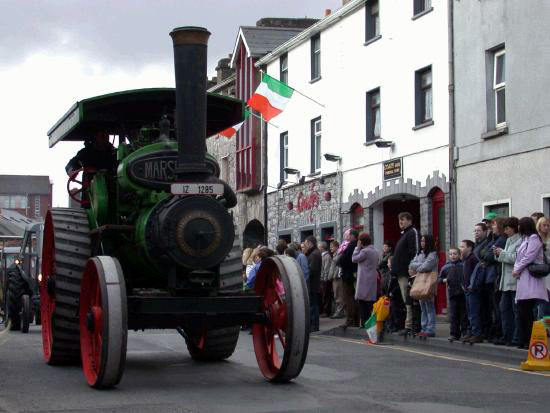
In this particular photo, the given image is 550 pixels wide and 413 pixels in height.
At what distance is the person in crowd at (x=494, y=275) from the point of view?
15.4 m

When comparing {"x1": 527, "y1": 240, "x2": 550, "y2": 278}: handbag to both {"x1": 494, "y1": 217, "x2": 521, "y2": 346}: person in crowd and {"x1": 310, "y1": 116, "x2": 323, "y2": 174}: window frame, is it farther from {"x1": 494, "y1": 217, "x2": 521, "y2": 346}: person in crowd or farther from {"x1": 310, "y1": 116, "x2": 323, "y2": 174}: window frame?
{"x1": 310, "y1": 116, "x2": 323, "y2": 174}: window frame

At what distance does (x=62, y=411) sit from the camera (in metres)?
8.59

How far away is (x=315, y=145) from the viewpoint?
31.2 meters

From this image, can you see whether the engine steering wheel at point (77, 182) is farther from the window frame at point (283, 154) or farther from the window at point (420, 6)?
the window frame at point (283, 154)

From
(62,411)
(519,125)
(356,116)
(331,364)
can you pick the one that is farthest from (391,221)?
(62,411)

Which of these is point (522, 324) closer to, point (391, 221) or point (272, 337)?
point (272, 337)

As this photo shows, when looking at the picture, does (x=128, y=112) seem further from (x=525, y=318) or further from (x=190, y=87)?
(x=525, y=318)

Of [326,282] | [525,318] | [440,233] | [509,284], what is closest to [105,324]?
[525,318]

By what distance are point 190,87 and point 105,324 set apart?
230cm

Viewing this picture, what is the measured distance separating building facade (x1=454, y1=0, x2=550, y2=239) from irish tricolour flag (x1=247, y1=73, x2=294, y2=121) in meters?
7.06

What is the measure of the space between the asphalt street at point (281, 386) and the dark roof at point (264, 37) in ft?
76.1

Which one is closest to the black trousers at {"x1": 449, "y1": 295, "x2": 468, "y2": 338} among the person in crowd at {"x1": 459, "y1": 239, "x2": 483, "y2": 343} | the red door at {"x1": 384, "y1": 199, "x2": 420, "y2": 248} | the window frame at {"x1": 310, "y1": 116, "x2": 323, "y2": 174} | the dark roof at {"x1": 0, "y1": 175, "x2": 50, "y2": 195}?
the person in crowd at {"x1": 459, "y1": 239, "x2": 483, "y2": 343}

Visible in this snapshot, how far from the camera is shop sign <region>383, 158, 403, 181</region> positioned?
2505cm

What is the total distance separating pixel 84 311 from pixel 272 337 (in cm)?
181
